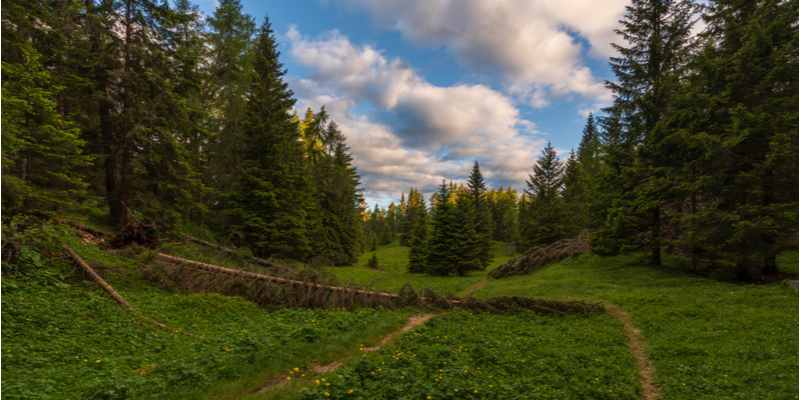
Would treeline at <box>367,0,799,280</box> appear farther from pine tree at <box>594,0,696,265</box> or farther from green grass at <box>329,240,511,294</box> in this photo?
green grass at <box>329,240,511,294</box>

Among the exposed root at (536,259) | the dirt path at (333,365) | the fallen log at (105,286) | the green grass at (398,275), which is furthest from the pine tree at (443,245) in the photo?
the fallen log at (105,286)

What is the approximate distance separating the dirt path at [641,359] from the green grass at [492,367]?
18cm

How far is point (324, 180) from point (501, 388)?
97.9 feet

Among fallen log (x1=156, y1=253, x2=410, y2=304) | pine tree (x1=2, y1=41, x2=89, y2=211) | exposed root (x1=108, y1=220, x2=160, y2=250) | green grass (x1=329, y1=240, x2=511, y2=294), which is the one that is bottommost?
green grass (x1=329, y1=240, x2=511, y2=294)

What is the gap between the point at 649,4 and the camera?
63.4 ft

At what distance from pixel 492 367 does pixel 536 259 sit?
20.5 metres

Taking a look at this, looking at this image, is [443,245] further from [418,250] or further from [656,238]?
[656,238]

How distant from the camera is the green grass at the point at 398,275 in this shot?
19078 mm

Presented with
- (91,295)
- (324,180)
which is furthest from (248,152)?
(91,295)

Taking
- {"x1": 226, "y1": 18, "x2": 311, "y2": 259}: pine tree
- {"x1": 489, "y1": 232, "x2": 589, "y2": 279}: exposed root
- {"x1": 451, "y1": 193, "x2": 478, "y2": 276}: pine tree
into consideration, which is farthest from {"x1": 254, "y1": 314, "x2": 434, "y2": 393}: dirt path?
{"x1": 451, "y1": 193, "x2": 478, "y2": 276}: pine tree

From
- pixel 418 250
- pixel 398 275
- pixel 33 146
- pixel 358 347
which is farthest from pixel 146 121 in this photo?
pixel 418 250

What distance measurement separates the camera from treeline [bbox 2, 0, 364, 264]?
9.98m

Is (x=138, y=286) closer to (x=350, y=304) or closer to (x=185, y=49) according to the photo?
(x=350, y=304)

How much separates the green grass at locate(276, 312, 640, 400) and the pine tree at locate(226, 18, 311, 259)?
15625mm
